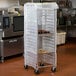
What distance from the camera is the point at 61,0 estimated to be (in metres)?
8.23

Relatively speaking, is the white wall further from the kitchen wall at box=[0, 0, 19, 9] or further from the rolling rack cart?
the rolling rack cart

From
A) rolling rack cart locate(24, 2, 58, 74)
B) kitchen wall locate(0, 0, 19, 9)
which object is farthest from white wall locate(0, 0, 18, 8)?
rolling rack cart locate(24, 2, 58, 74)

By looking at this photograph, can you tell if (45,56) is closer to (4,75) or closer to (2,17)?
(4,75)

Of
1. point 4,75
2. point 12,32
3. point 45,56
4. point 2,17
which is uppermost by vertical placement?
point 2,17

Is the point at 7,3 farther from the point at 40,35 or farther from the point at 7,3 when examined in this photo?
the point at 40,35

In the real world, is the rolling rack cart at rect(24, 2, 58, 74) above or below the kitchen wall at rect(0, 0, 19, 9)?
below

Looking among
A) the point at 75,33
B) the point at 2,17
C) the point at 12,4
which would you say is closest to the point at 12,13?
the point at 2,17

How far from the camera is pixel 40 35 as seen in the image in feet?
14.8

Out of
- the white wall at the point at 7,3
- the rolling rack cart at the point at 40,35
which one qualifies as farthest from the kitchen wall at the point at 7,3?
the rolling rack cart at the point at 40,35

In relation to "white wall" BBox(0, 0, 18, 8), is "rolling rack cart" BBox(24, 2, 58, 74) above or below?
below

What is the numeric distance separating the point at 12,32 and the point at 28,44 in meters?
1.12

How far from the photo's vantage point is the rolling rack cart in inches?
178

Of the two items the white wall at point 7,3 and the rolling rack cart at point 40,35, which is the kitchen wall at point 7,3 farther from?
the rolling rack cart at point 40,35

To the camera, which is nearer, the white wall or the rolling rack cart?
the rolling rack cart
